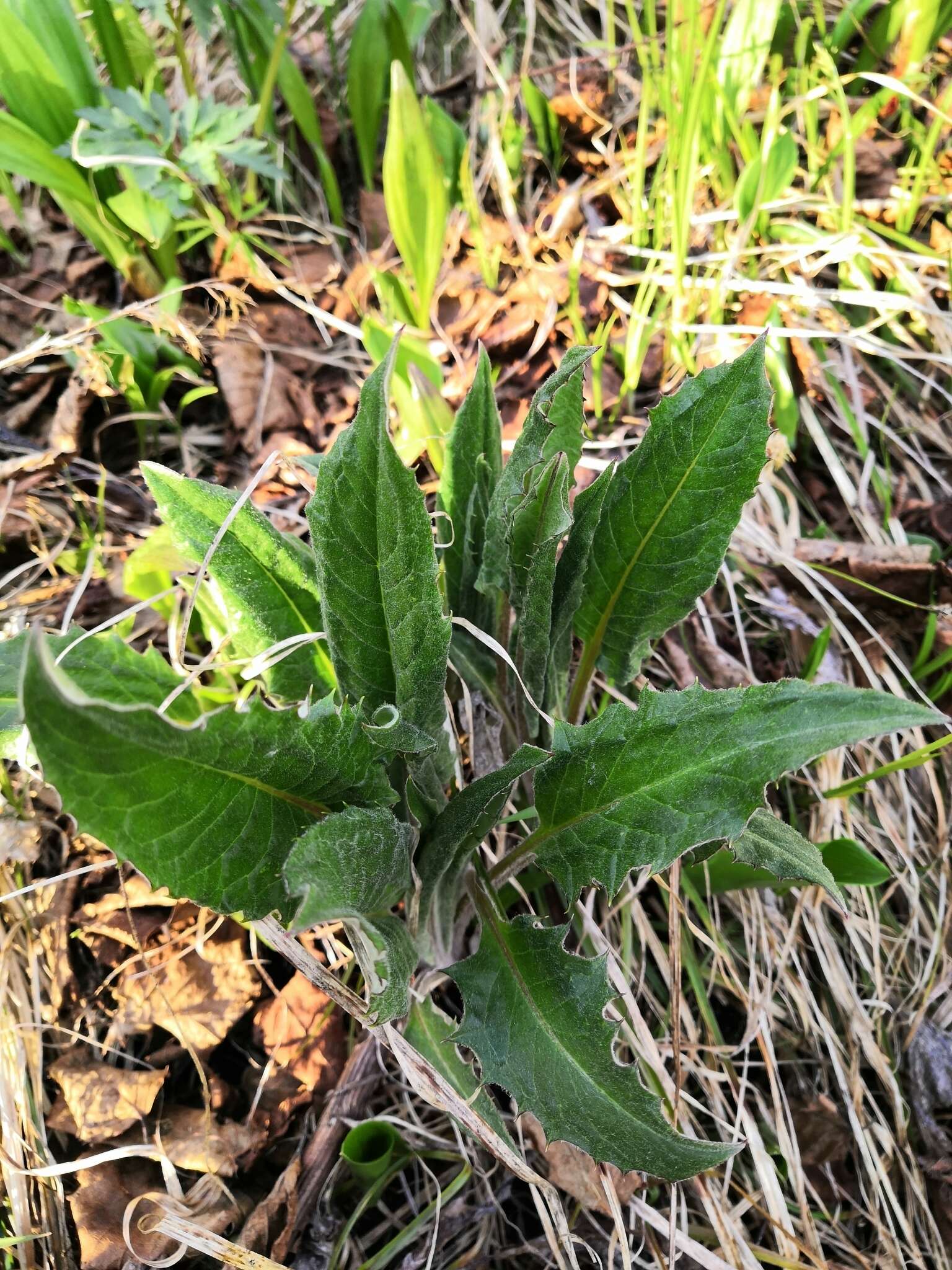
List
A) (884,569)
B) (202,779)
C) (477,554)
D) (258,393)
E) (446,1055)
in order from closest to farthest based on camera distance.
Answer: (202,779) → (446,1055) → (477,554) → (884,569) → (258,393)

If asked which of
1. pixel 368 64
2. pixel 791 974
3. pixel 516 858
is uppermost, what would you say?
pixel 368 64

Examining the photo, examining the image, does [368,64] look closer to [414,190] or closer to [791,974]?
[414,190]

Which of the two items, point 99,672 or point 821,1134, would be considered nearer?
point 99,672

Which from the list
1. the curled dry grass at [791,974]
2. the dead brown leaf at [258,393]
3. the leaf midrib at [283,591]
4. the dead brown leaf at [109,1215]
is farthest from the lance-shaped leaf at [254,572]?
the dead brown leaf at [258,393]

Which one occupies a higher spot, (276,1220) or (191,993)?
(191,993)

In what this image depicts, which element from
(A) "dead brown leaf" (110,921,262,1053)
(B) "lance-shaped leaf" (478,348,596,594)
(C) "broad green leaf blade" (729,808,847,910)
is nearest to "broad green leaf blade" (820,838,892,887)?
(C) "broad green leaf blade" (729,808,847,910)

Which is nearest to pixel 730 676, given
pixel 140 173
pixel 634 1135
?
pixel 634 1135

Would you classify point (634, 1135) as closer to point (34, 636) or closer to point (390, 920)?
point (390, 920)

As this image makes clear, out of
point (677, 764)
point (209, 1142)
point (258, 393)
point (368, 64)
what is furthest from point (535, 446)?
point (368, 64)
